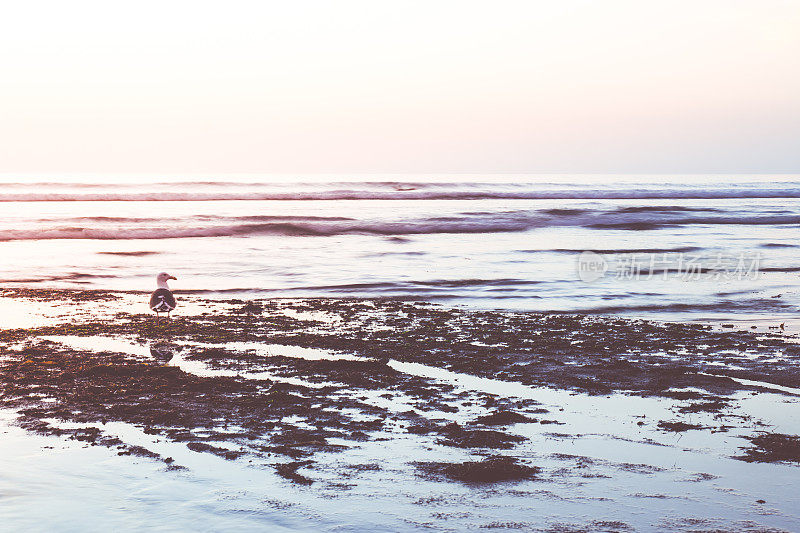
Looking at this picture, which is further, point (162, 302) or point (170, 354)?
point (162, 302)

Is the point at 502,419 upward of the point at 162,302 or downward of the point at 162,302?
downward

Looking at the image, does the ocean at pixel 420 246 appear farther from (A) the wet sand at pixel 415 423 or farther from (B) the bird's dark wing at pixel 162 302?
(A) the wet sand at pixel 415 423

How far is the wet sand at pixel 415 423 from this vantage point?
20.3ft

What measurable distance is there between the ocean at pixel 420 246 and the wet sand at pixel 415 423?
482 cm

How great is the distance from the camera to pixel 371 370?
33.7 ft

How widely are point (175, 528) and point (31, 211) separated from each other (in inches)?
1797

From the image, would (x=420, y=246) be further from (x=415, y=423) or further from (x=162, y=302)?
(x=415, y=423)

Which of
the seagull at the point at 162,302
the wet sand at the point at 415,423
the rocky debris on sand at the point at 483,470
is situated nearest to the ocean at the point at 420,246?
the seagull at the point at 162,302

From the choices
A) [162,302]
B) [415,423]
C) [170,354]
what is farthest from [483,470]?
[162,302]

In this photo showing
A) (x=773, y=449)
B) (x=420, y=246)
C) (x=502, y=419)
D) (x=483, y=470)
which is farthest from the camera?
(x=420, y=246)

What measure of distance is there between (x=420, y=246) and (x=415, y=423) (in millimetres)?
23430

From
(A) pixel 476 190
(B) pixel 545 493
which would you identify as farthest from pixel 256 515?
(A) pixel 476 190

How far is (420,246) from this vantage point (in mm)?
31406

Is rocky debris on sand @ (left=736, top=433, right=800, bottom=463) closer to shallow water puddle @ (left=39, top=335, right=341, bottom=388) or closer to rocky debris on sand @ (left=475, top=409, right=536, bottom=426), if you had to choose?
rocky debris on sand @ (left=475, top=409, right=536, bottom=426)
